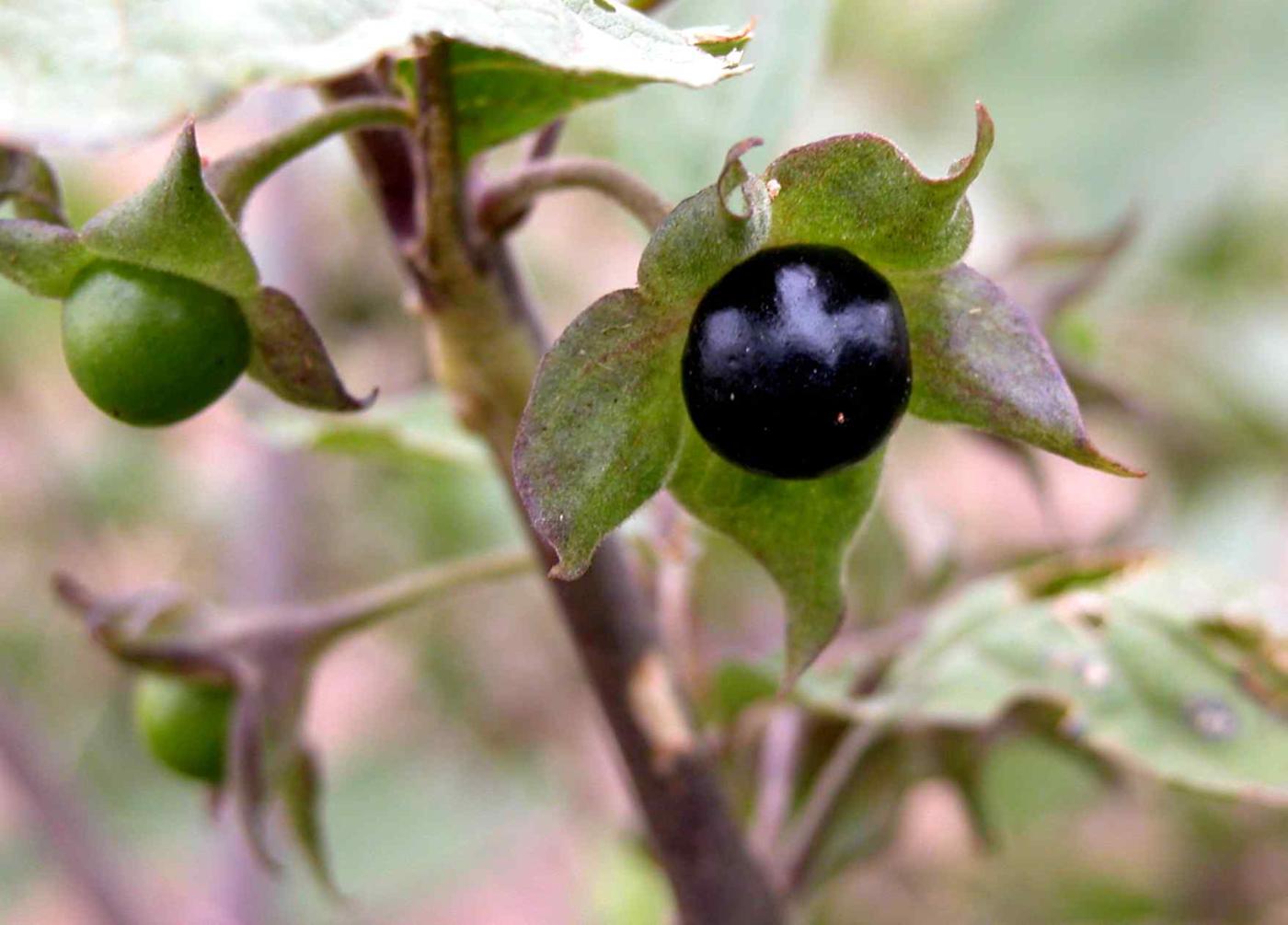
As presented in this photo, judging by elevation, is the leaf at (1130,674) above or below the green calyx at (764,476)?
below

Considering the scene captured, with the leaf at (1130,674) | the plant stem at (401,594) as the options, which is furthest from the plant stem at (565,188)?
the leaf at (1130,674)

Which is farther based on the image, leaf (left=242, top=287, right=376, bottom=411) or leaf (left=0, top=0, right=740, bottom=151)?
leaf (left=242, top=287, right=376, bottom=411)

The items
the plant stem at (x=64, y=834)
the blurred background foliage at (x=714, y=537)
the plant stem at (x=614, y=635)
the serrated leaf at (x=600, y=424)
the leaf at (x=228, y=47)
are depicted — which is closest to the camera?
the leaf at (x=228, y=47)

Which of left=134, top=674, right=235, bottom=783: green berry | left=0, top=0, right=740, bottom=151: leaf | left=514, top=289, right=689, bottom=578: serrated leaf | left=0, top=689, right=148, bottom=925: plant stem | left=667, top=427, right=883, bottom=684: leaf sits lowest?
left=0, top=689, right=148, bottom=925: plant stem

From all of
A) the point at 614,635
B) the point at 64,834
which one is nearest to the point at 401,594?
the point at 614,635

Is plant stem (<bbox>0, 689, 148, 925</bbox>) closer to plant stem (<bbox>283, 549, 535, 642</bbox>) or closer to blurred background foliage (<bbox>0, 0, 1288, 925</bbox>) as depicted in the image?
blurred background foliage (<bbox>0, 0, 1288, 925</bbox>)

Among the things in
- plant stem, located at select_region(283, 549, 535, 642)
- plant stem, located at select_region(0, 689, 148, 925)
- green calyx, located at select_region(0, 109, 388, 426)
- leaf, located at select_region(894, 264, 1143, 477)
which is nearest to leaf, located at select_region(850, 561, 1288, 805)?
plant stem, located at select_region(283, 549, 535, 642)

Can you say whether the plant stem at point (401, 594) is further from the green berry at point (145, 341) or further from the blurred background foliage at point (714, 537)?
the green berry at point (145, 341)
